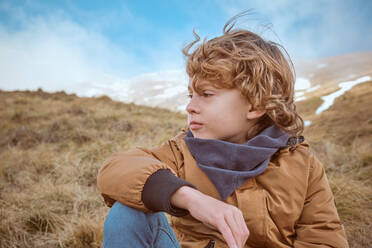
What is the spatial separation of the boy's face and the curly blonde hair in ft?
0.12

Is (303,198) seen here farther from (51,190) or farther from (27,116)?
(27,116)

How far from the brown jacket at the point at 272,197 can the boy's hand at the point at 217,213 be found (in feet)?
0.53

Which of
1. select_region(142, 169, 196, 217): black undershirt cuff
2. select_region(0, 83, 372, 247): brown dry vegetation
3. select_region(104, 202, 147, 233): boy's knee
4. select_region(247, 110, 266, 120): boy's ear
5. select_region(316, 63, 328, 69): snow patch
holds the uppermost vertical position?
select_region(316, 63, 328, 69): snow patch

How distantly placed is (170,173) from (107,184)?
264 mm

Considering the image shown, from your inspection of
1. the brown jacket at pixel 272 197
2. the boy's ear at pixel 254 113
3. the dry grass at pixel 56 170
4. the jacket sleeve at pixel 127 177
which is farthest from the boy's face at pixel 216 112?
the dry grass at pixel 56 170

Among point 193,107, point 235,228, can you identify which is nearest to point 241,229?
point 235,228

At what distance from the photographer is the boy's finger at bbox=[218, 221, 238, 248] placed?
732 mm

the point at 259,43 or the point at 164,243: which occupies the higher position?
the point at 259,43

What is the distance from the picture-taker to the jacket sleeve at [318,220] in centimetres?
100

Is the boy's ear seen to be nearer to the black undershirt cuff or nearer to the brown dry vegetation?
the black undershirt cuff

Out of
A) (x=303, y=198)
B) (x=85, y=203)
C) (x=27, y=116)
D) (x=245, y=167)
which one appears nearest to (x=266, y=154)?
(x=245, y=167)

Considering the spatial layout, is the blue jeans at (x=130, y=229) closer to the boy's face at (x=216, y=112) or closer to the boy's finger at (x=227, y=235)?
the boy's finger at (x=227, y=235)

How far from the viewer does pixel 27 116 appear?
6.55 m

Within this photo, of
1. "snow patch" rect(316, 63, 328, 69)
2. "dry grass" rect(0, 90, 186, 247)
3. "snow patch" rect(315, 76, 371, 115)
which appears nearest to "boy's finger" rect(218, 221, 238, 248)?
"dry grass" rect(0, 90, 186, 247)
